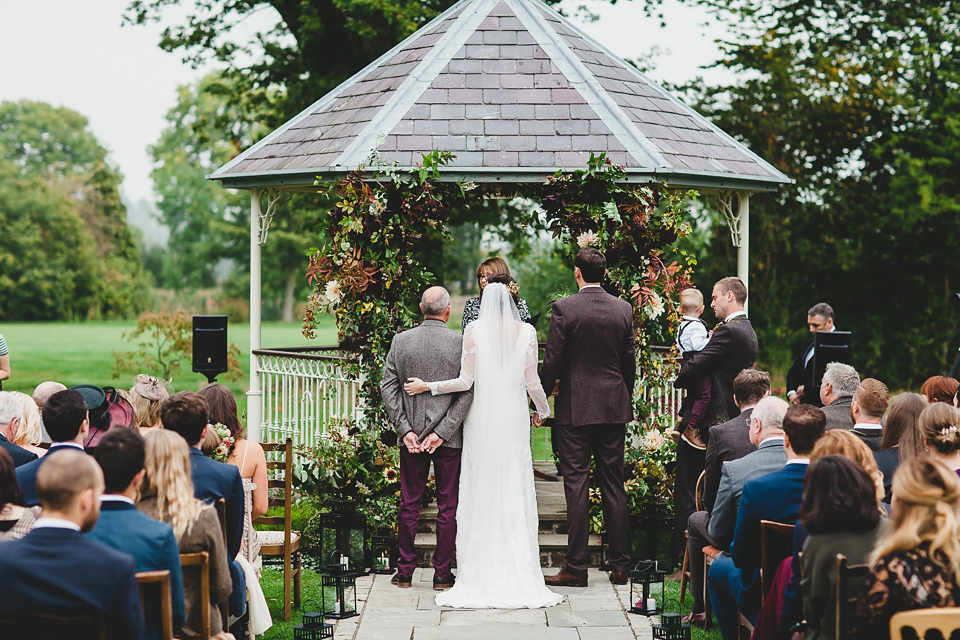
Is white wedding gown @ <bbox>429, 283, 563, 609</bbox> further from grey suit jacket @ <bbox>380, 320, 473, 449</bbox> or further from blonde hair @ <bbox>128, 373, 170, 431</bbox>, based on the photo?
blonde hair @ <bbox>128, 373, 170, 431</bbox>

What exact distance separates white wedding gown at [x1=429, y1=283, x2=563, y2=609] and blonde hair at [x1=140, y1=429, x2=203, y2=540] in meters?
2.83

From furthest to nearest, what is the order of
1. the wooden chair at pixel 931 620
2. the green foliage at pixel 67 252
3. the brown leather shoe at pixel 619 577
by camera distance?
the green foliage at pixel 67 252
the brown leather shoe at pixel 619 577
the wooden chair at pixel 931 620

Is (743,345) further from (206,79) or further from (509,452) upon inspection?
(206,79)

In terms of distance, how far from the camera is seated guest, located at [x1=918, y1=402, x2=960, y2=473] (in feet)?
16.2

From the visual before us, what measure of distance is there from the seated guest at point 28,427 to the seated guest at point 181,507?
159 cm

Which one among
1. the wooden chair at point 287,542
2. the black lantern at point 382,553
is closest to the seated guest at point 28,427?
the wooden chair at point 287,542

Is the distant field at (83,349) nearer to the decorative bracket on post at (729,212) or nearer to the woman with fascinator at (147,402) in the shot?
the decorative bracket on post at (729,212)

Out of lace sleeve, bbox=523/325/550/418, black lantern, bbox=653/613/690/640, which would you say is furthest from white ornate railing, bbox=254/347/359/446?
black lantern, bbox=653/613/690/640

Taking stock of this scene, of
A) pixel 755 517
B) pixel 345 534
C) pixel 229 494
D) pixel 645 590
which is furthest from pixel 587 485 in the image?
pixel 229 494

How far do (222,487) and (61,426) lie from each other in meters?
0.82

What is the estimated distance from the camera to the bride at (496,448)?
6.89 meters

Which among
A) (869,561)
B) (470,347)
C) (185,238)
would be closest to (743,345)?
(470,347)

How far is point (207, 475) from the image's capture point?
4.90 metres

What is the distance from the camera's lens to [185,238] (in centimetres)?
6925
